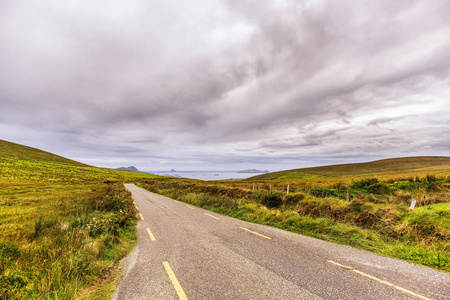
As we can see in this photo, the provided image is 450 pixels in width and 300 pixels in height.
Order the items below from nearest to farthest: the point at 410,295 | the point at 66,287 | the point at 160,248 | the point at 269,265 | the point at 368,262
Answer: the point at 66,287 < the point at 410,295 < the point at 269,265 < the point at 368,262 < the point at 160,248

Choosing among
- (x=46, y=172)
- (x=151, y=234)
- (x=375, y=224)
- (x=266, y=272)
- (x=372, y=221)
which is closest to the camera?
(x=266, y=272)

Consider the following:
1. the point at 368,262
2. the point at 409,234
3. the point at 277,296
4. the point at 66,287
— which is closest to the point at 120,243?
the point at 66,287

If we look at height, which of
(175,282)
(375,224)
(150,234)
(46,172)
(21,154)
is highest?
(21,154)

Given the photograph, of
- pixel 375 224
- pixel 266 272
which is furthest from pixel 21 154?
pixel 375 224

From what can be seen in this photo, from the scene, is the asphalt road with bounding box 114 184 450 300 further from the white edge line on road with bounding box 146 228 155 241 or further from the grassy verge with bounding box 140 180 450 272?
the grassy verge with bounding box 140 180 450 272

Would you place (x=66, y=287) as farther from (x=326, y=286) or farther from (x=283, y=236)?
(x=283, y=236)

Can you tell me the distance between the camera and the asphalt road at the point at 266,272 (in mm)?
4496

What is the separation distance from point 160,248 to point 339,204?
12203 millimetres

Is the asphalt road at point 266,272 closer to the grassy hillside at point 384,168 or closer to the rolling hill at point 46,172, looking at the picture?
the rolling hill at point 46,172

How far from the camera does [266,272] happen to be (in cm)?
543

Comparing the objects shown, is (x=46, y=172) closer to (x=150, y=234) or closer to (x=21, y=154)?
(x=21, y=154)

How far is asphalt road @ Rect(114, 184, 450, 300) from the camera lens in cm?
450

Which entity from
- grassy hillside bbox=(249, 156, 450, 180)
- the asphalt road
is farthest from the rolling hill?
grassy hillside bbox=(249, 156, 450, 180)

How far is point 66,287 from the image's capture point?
4.14 m
